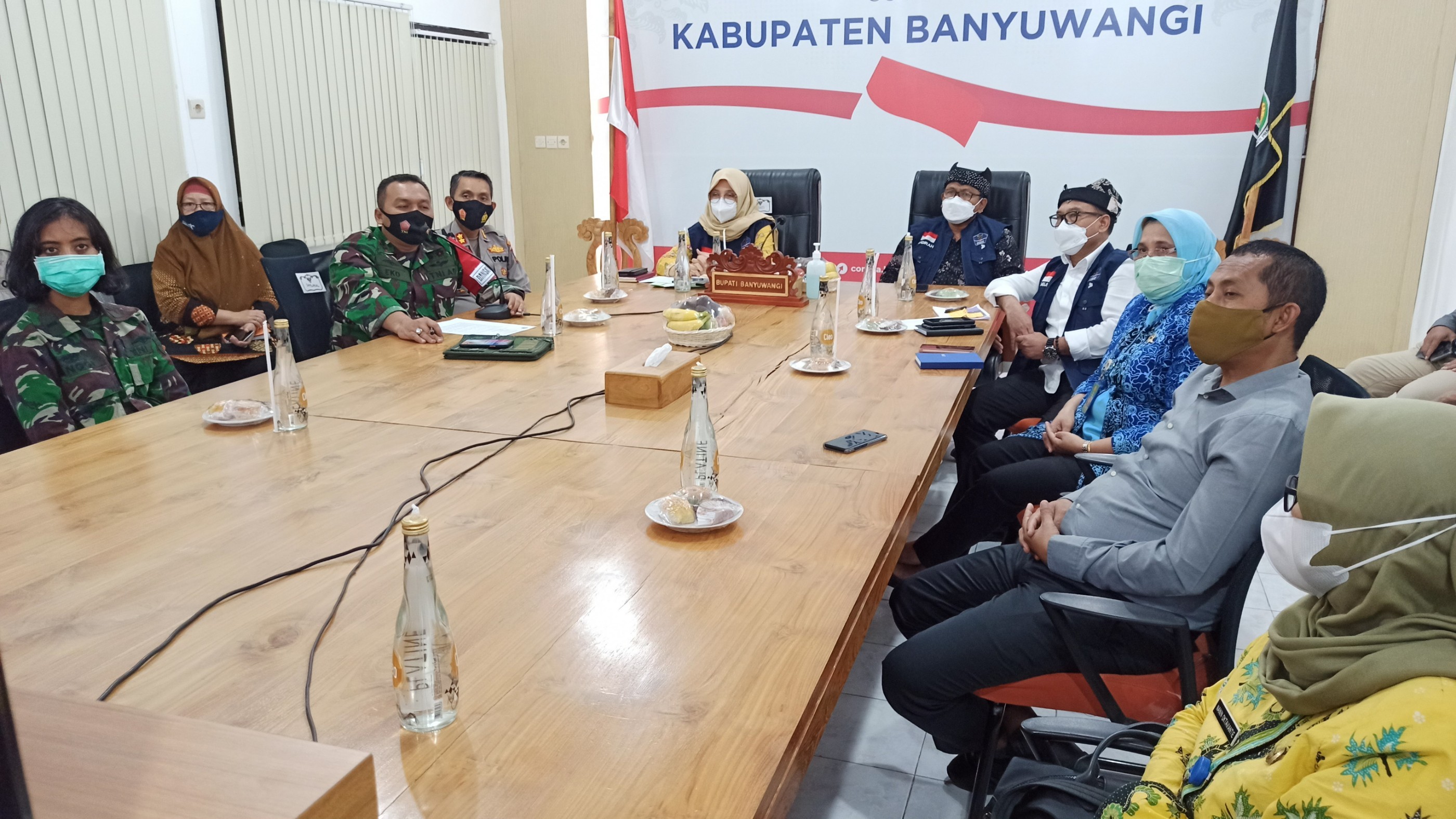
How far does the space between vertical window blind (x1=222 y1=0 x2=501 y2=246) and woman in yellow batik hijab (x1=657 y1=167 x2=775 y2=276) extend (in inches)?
73.6

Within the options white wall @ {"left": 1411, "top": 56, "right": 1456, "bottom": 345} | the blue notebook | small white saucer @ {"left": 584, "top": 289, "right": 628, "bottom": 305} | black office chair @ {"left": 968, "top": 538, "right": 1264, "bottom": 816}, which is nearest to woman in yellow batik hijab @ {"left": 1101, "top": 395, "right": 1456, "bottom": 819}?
black office chair @ {"left": 968, "top": 538, "right": 1264, "bottom": 816}

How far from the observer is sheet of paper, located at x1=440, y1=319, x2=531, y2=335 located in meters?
3.04

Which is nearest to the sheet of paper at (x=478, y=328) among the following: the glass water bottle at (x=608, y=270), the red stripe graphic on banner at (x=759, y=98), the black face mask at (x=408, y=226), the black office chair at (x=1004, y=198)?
the black face mask at (x=408, y=226)

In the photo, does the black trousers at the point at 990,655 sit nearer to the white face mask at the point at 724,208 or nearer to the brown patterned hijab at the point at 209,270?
the white face mask at the point at 724,208

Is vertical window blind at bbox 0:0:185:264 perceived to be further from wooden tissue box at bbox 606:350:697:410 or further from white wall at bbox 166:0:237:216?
wooden tissue box at bbox 606:350:697:410

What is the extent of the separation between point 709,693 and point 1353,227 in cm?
498

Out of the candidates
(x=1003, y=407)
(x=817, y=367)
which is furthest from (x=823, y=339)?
(x=1003, y=407)

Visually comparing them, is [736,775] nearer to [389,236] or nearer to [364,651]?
[364,651]

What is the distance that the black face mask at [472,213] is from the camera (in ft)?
12.4

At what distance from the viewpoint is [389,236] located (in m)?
3.35

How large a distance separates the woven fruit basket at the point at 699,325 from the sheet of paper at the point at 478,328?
1.71 feet

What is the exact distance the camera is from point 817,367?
2547mm

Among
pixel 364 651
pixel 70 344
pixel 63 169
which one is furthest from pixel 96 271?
pixel 364 651

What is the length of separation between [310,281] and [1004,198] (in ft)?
9.28
